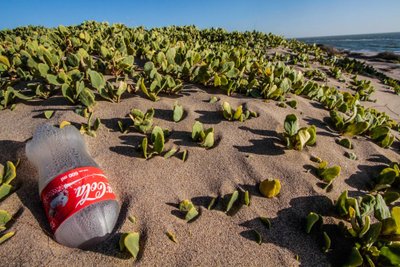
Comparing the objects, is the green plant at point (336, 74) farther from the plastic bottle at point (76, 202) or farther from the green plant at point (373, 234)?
the plastic bottle at point (76, 202)

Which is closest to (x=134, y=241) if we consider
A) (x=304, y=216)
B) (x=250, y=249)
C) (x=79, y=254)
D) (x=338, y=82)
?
(x=79, y=254)

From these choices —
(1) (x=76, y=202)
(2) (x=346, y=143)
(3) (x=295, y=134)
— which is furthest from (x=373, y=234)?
(1) (x=76, y=202)

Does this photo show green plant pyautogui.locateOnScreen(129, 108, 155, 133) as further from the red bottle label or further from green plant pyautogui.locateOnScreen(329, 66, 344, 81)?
green plant pyautogui.locateOnScreen(329, 66, 344, 81)

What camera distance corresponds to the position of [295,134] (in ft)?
7.41

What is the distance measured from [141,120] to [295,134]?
1.41 metres

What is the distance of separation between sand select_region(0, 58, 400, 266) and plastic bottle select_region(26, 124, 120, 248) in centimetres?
7

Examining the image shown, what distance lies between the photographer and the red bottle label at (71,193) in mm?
1427

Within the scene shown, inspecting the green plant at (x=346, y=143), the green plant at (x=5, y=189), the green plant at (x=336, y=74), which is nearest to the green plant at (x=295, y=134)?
the green plant at (x=346, y=143)

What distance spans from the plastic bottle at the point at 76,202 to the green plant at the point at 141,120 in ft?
2.05

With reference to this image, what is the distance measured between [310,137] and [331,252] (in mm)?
1032

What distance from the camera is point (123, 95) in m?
2.90

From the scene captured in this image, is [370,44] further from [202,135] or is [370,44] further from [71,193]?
[71,193]

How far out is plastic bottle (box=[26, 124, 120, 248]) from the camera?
56.5 inches

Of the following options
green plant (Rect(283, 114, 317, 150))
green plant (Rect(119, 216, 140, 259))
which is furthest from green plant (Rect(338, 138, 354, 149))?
green plant (Rect(119, 216, 140, 259))
